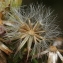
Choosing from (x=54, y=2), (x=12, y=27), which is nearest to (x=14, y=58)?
(x=12, y=27)

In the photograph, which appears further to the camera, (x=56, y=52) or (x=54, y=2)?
(x=54, y=2)

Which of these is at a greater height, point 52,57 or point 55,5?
point 55,5

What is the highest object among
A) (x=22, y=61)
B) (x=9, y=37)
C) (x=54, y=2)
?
(x=54, y=2)

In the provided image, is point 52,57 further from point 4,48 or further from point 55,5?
point 55,5

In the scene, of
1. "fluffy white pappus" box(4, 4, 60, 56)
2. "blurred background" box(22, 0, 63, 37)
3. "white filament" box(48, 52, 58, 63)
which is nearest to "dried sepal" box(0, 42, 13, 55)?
"fluffy white pappus" box(4, 4, 60, 56)

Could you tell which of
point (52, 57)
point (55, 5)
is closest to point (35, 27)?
point (52, 57)

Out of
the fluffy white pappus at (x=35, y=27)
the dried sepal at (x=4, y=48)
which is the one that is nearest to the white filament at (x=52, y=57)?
the fluffy white pappus at (x=35, y=27)

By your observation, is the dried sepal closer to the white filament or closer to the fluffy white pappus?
the fluffy white pappus

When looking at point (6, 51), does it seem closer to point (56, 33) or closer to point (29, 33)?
point (29, 33)
